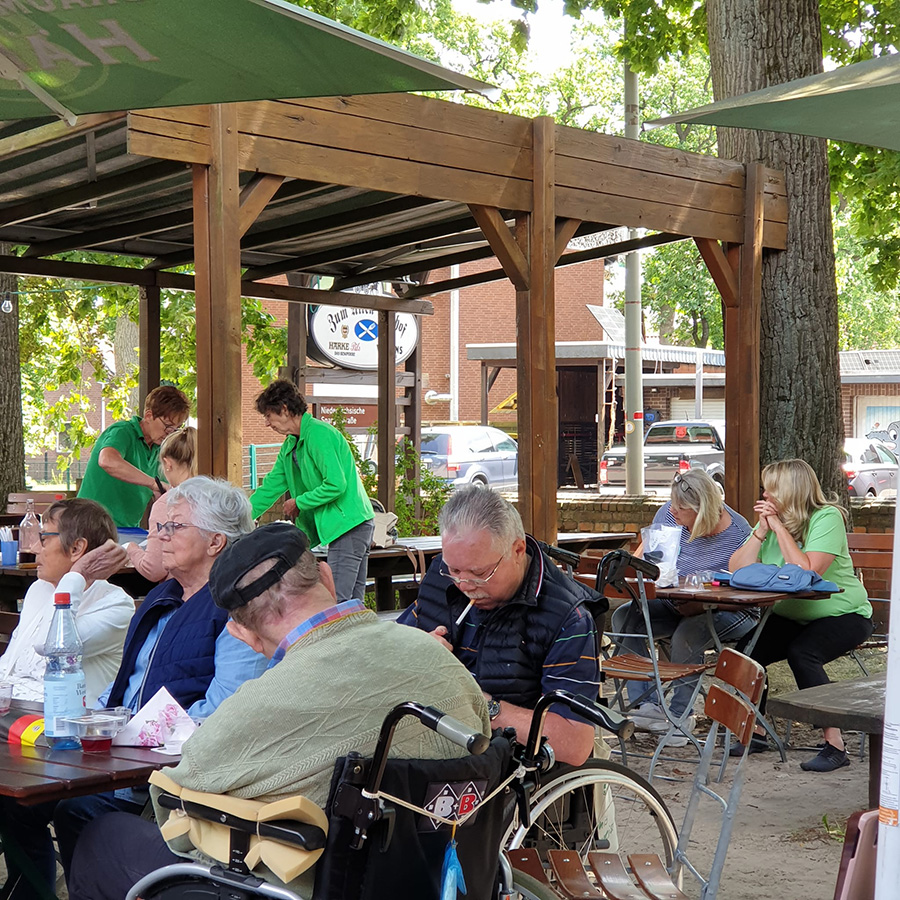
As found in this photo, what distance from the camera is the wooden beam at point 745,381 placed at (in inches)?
346

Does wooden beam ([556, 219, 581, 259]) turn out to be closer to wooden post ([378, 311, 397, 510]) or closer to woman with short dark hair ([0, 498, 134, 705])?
woman with short dark hair ([0, 498, 134, 705])

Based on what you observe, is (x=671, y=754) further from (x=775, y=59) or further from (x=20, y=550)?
(x=775, y=59)

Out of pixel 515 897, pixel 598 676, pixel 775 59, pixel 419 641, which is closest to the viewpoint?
pixel 419 641

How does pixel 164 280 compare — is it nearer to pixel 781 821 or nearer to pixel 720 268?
pixel 720 268

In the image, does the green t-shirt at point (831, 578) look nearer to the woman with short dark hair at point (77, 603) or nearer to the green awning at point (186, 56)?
the woman with short dark hair at point (77, 603)

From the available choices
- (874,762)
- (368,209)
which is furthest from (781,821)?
(368,209)

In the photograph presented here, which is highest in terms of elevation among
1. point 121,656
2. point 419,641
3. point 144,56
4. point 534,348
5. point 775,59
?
point 775,59

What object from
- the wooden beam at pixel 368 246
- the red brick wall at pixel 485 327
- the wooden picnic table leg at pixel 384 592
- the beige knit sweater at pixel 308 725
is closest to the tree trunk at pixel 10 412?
the wooden beam at pixel 368 246

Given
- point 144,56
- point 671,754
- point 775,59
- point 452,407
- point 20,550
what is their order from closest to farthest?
point 144,56, point 671,754, point 20,550, point 775,59, point 452,407

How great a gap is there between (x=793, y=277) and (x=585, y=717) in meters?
6.95

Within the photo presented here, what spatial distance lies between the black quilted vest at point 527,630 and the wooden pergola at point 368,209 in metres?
2.60

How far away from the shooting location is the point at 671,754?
634 cm

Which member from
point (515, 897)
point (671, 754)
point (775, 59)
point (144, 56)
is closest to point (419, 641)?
point (515, 897)

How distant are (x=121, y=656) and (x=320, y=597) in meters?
1.56
